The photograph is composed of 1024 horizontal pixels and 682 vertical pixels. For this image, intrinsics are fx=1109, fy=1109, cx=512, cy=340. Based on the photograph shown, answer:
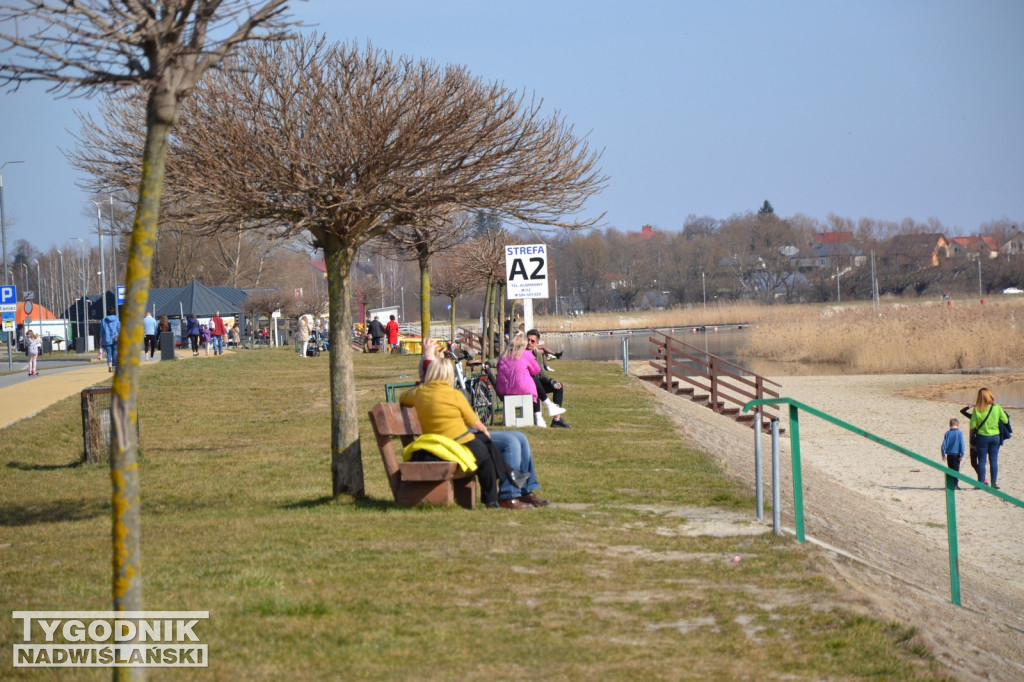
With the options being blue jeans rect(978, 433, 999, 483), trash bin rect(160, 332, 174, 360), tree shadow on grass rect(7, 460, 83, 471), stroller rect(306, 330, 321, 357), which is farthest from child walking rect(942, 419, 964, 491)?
stroller rect(306, 330, 321, 357)

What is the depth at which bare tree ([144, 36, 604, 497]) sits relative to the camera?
10.1 meters

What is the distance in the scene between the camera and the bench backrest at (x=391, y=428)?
955 cm

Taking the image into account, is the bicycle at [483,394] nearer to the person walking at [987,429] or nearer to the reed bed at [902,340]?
the person walking at [987,429]

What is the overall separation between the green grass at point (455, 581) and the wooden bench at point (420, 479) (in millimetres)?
161

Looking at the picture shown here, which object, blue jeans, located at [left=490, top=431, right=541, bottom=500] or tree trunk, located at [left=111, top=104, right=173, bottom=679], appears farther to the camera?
blue jeans, located at [left=490, top=431, right=541, bottom=500]

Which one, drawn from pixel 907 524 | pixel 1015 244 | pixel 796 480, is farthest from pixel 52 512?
pixel 1015 244

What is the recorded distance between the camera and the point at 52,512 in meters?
10.9

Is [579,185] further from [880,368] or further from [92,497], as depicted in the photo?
[880,368]

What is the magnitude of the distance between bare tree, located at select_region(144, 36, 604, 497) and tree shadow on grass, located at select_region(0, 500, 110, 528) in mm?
2543

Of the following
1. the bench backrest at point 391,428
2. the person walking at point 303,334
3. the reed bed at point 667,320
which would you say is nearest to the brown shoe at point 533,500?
the bench backrest at point 391,428

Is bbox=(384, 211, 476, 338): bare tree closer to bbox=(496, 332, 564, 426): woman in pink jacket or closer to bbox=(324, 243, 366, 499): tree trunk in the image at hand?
bbox=(496, 332, 564, 426): woman in pink jacket

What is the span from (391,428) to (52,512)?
12.1ft

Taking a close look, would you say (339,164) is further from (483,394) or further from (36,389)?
(36,389)

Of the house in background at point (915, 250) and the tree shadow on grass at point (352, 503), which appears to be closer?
the tree shadow on grass at point (352, 503)
